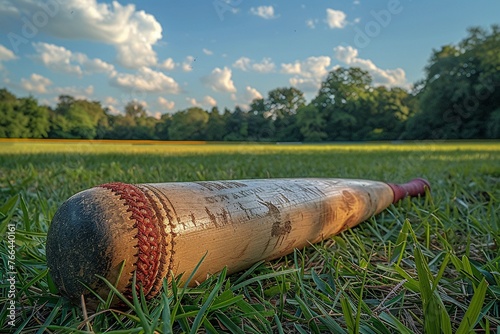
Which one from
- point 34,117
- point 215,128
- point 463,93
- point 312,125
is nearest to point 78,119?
point 34,117

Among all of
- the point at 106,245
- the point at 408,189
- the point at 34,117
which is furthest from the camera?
the point at 34,117

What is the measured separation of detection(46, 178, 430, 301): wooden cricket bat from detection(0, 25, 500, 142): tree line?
117ft

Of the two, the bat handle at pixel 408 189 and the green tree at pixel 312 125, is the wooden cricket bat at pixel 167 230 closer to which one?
the bat handle at pixel 408 189

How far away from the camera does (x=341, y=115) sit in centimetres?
5191

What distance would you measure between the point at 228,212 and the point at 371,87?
60.5 m

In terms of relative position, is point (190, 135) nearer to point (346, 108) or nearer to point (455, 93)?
point (346, 108)

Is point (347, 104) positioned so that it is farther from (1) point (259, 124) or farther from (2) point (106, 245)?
(2) point (106, 245)

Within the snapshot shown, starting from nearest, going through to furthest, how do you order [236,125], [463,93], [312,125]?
1. [463,93]
2. [236,125]
3. [312,125]

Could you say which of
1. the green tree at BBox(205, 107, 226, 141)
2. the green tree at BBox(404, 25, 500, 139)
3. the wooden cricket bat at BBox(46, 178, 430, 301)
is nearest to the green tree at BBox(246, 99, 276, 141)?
the green tree at BBox(205, 107, 226, 141)

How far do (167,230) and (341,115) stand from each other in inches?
2091

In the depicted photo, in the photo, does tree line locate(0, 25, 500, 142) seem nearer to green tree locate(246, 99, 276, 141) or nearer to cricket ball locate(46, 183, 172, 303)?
green tree locate(246, 99, 276, 141)

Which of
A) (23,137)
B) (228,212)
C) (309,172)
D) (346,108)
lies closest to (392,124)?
(346,108)

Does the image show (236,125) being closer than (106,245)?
No

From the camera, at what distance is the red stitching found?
0.92 metres
